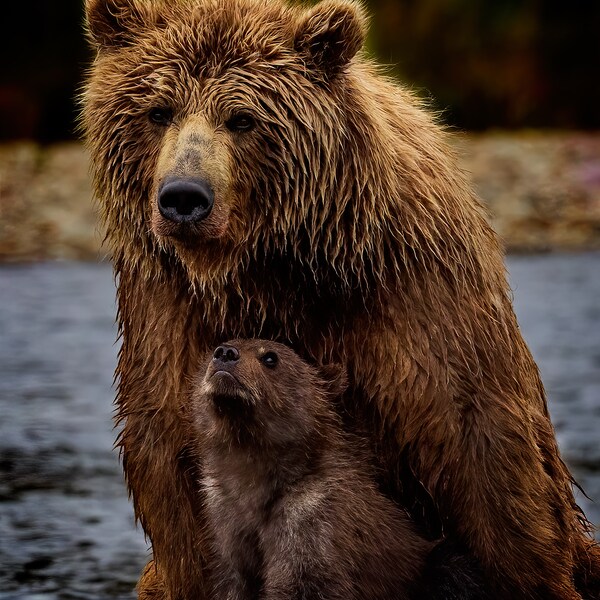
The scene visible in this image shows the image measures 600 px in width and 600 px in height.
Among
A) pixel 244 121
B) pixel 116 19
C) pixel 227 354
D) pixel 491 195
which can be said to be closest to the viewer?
pixel 244 121

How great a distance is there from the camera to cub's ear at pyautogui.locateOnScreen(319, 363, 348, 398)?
5219mm

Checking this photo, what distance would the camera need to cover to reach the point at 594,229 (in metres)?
18.4

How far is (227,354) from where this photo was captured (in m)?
5.11

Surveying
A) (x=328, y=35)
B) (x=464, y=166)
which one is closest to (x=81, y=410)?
(x=464, y=166)

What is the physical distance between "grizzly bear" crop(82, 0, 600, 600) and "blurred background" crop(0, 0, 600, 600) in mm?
2723

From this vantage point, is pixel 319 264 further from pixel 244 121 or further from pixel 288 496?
pixel 288 496

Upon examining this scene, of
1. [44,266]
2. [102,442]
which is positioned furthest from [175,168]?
[44,266]

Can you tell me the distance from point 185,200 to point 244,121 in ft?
1.51

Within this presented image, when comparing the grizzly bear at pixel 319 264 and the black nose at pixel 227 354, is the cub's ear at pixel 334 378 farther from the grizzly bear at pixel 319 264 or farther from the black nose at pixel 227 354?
the black nose at pixel 227 354

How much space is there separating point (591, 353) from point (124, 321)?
7080 millimetres

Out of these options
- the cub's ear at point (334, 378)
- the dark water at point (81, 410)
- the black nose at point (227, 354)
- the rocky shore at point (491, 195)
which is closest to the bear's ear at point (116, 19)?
the black nose at point (227, 354)

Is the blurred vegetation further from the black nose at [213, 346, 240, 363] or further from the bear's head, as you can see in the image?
the black nose at [213, 346, 240, 363]

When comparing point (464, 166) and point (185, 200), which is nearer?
point (185, 200)

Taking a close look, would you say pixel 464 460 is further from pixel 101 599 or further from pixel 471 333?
pixel 101 599
